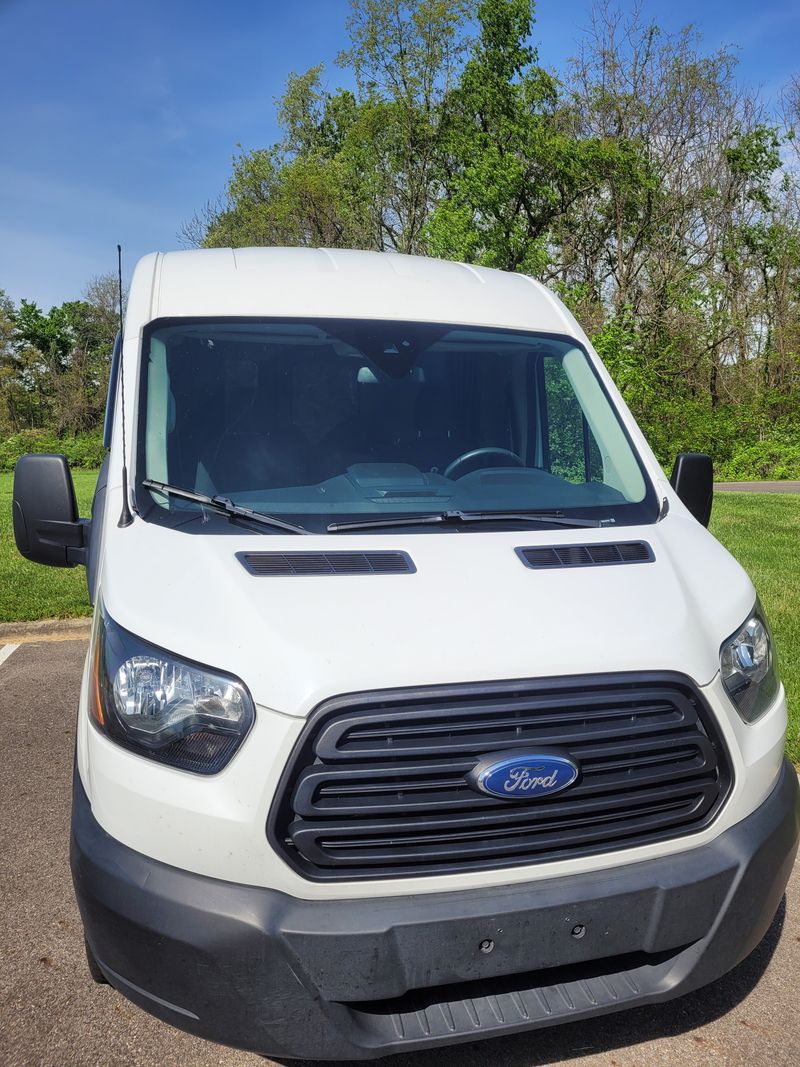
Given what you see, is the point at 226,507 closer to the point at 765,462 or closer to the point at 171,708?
the point at 171,708

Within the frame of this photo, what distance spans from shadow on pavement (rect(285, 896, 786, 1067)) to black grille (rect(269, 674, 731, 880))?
0.65 meters

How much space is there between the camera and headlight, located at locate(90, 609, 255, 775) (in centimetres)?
227

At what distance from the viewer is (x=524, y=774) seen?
2.29m

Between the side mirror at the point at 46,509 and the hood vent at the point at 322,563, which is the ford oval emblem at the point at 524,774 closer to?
the hood vent at the point at 322,563

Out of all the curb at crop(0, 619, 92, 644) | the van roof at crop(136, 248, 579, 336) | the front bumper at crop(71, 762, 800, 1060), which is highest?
the van roof at crop(136, 248, 579, 336)

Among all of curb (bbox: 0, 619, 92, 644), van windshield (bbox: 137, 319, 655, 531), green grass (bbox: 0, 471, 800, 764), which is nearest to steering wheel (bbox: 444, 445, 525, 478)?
van windshield (bbox: 137, 319, 655, 531)

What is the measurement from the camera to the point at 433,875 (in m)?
2.28

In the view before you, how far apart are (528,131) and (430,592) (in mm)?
26184

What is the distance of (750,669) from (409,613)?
1.01 m

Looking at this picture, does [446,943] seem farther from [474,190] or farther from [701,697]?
[474,190]

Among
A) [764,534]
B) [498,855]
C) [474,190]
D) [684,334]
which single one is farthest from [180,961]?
[684,334]

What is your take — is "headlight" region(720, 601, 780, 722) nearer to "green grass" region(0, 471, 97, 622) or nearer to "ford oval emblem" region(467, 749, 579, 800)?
"ford oval emblem" region(467, 749, 579, 800)

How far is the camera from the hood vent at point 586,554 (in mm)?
2730

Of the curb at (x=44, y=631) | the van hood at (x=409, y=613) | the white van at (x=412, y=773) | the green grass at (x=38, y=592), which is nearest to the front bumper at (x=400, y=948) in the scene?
the white van at (x=412, y=773)
